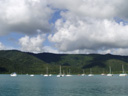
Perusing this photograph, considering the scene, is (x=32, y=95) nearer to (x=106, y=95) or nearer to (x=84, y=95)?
(x=84, y=95)

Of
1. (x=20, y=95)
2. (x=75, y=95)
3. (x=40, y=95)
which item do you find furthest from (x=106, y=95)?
(x=20, y=95)

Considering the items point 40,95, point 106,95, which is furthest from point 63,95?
point 106,95

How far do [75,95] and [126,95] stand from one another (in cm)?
2185

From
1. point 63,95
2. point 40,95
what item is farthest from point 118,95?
point 40,95

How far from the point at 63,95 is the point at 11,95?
23559 mm

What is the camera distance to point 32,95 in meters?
87.4

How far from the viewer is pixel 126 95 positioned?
279 feet

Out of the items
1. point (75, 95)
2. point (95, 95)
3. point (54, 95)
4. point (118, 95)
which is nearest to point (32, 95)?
point (54, 95)

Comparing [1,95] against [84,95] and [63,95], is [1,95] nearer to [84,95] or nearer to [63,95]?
[63,95]

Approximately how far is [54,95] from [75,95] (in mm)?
9269

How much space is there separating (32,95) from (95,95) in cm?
2768

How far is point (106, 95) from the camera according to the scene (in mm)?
86875

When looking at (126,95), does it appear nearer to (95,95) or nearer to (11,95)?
(95,95)

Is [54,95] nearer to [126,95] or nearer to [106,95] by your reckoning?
[106,95]
